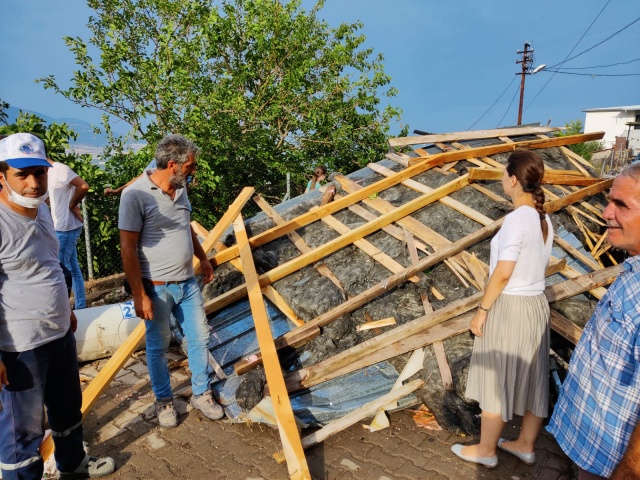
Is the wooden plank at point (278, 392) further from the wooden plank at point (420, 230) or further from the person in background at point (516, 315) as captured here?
the wooden plank at point (420, 230)

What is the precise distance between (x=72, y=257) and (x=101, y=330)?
4.13 ft

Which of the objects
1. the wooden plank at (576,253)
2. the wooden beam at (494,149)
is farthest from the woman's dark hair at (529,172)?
the wooden beam at (494,149)

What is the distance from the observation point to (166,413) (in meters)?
3.75

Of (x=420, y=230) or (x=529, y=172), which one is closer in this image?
(x=529, y=172)

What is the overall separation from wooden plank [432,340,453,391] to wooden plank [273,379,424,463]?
0.63 ft

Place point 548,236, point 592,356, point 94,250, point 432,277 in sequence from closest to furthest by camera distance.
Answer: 1. point 592,356
2. point 548,236
3. point 432,277
4. point 94,250

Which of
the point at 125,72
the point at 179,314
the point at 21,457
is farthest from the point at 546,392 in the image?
the point at 125,72

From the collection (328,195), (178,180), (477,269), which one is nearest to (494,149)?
(328,195)

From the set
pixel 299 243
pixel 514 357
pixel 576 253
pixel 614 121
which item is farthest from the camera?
pixel 614 121

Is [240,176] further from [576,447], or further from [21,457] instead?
[576,447]

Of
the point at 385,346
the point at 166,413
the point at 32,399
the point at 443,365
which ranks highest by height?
the point at 32,399

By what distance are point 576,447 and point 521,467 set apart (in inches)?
62.1

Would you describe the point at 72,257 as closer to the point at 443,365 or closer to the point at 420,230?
the point at 420,230

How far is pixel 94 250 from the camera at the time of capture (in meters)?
7.15
